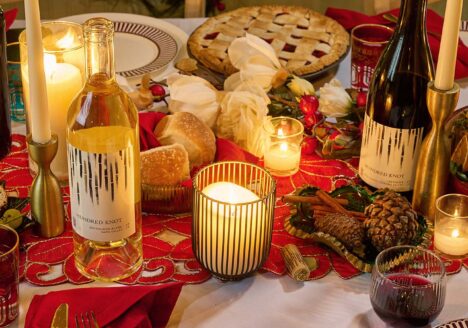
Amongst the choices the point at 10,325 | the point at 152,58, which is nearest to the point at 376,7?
the point at 152,58

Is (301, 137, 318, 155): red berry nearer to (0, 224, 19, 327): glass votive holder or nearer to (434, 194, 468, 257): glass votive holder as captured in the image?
(434, 194, 468, 257): glass votive holder

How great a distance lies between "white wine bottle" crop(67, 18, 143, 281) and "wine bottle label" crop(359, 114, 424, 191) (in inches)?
14.0

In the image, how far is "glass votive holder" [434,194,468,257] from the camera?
3.41ft

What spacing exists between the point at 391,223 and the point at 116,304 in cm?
36

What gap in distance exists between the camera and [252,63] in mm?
1334

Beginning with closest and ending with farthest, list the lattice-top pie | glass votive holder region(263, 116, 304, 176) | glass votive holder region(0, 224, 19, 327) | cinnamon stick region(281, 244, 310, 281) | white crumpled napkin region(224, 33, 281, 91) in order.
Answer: glass votive holder region(0, 224, 19, 327) < cinnamon stick region(281, 244, 310, 281) < glass votive holder region(263, 116, 304, 176) < white crumpled napkin region(224, 33, 281, 91) < the lattice-top pie

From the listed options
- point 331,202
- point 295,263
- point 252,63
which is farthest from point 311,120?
point 295,263

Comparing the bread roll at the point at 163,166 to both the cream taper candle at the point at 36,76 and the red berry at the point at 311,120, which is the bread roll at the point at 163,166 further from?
the red berry at the point at 311,120

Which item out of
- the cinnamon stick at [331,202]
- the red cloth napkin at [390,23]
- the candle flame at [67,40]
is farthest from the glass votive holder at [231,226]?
the red cloth napkin at [390,23]

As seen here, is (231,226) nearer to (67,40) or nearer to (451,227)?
(451,227)

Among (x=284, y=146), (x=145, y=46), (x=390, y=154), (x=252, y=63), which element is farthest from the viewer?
(x=145, y=46)

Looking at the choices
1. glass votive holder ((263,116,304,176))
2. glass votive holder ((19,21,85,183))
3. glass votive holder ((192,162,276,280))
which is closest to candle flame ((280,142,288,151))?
glass votive holder ((263,116,304,176))

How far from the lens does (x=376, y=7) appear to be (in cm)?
194

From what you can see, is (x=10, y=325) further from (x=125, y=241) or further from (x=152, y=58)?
(x=152, y=58)
